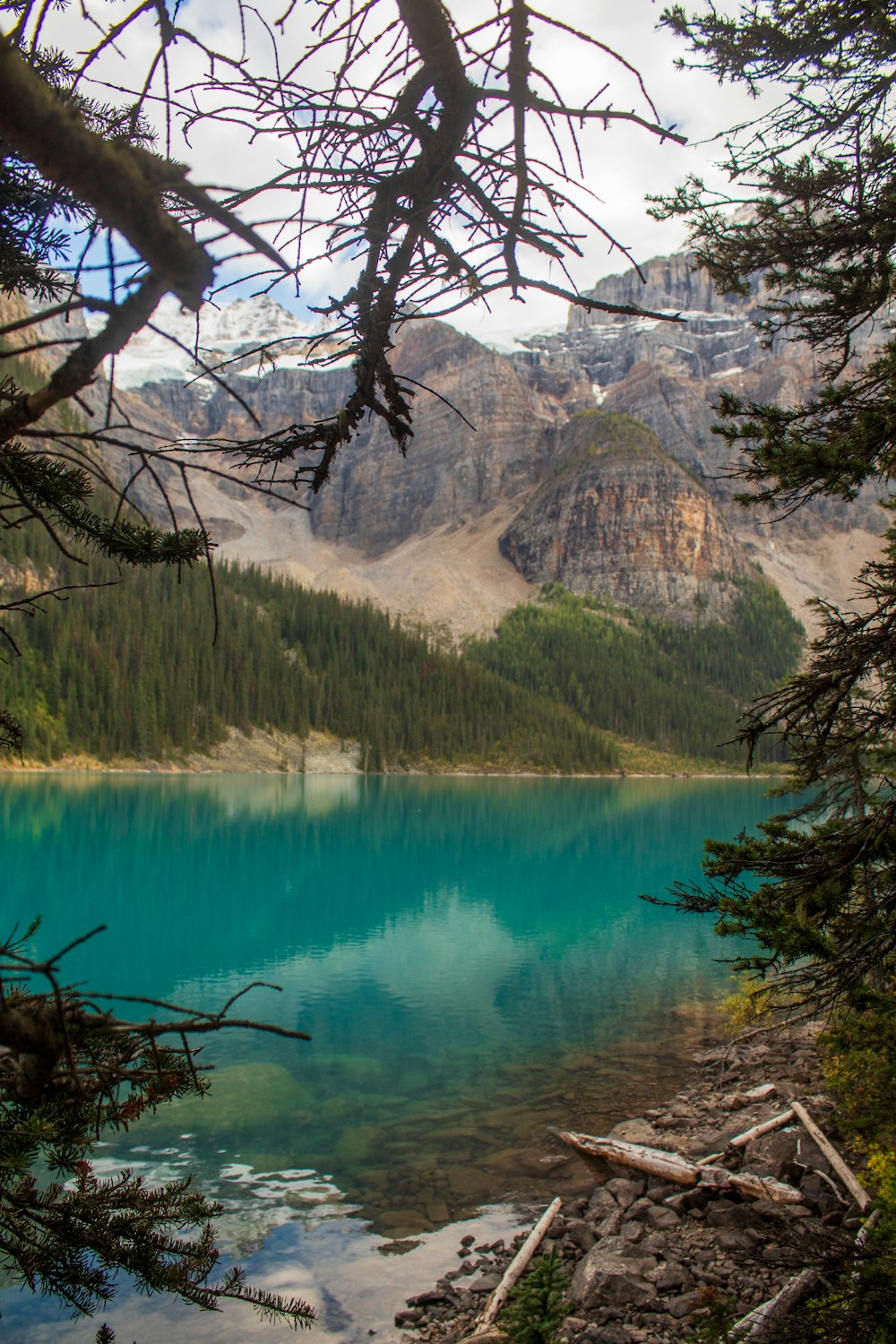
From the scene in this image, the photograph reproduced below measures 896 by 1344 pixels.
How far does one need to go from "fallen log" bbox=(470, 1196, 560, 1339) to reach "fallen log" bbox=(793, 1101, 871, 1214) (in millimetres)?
2886

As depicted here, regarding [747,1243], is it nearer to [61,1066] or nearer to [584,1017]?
[61,1066]

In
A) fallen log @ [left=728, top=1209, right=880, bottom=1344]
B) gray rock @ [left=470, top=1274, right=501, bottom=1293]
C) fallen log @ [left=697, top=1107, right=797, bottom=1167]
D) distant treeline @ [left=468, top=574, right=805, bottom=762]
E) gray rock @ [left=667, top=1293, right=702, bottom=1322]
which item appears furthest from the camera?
distant treeline @ [left=468, top=574, right=805, bottom=762]

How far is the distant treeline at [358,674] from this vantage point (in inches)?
3529

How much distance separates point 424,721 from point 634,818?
5702 centimetres

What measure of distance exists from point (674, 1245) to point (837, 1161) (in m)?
1.78

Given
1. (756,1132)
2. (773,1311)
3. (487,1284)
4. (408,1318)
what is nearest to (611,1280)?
(487,1284)

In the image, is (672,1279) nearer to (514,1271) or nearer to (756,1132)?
(514,1271)

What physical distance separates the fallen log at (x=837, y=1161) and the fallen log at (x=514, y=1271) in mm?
2886

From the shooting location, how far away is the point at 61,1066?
8.09ft

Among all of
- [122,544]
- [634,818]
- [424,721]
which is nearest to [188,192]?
[122,544]

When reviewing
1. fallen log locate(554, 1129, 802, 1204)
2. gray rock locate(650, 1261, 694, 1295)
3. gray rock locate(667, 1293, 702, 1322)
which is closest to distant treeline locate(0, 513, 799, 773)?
fallen log locate(554, 1129, 802, 1204)

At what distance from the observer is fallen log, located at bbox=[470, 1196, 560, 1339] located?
24.6 feet

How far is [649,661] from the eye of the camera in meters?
177

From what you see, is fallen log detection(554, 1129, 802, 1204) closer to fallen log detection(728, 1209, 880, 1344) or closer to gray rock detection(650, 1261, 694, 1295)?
gray rock detection(650, 1261, 694, 1295)
